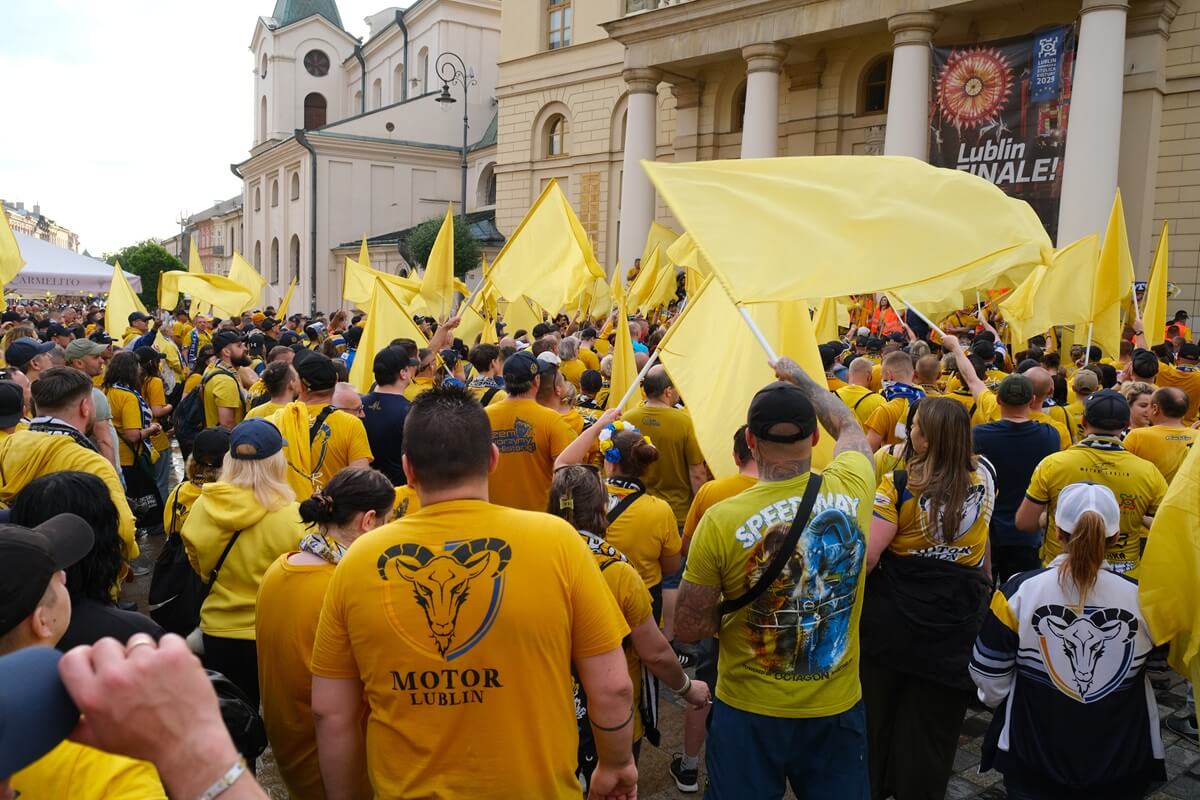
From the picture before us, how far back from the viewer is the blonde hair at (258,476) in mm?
3691

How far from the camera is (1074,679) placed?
10.2 ft

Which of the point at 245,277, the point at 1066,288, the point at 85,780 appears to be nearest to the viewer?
the point at 85,780

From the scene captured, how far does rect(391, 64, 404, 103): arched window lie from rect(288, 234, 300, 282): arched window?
9.69m

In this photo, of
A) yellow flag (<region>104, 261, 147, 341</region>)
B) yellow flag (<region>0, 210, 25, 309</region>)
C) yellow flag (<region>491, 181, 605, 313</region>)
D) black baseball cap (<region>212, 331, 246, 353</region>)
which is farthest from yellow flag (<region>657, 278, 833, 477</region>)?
yellow flag (<region>104, 261, 147, 341</region>)

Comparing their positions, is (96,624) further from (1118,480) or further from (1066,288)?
(1066,288)

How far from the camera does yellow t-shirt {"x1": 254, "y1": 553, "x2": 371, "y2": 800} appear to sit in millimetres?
2947

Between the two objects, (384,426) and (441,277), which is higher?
(441,277)

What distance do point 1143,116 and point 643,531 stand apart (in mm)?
19617

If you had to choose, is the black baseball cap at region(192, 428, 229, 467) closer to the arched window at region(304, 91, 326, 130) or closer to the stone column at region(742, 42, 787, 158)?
the stone column at region(742, 42, 787, 158)

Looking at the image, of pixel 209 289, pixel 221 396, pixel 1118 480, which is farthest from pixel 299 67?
pixel 1118 480

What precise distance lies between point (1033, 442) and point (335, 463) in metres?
4.25

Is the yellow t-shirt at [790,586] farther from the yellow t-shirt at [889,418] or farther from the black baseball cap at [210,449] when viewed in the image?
the yellow t-shirt at [889,418]

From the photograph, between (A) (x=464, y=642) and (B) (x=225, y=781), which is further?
(A) (x=464, y=642)

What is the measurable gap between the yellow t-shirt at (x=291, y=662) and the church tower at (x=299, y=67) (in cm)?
5413
